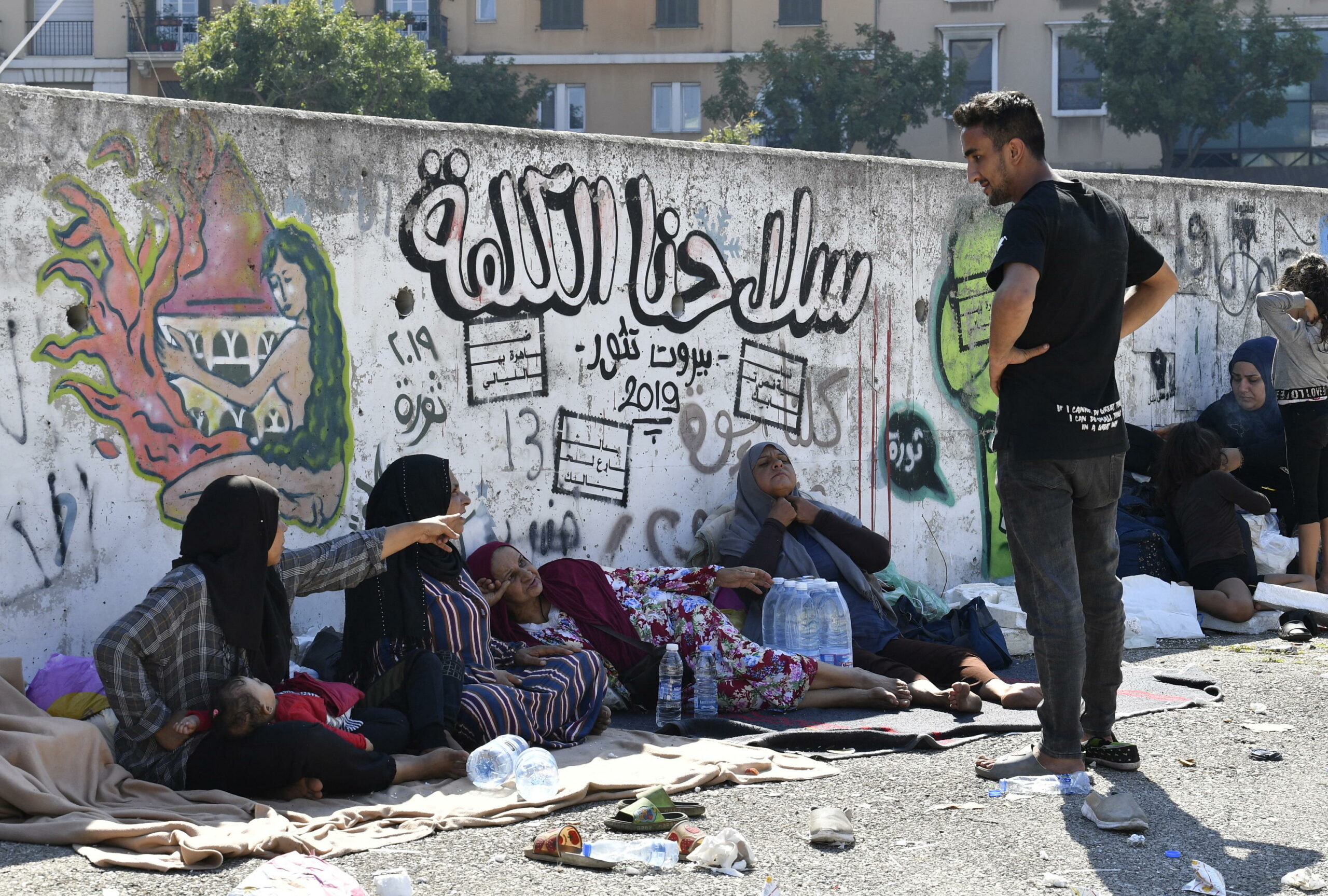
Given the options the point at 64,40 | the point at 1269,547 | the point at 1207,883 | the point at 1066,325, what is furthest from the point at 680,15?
the point at 1207,883

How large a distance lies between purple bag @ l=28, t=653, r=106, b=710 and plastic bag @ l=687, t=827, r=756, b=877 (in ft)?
7.20

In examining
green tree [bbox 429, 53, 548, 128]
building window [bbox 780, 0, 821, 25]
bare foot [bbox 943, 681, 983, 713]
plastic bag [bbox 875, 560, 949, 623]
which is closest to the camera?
bare foot [bbox 943, 681, 983, 713]

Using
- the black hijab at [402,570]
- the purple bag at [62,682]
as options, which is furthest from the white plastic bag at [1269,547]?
the purple bag at [62,682]

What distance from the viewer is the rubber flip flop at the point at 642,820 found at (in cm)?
378

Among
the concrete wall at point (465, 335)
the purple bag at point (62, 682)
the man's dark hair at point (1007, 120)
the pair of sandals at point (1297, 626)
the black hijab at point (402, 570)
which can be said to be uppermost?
the man's dark hair at point (1007, 120)

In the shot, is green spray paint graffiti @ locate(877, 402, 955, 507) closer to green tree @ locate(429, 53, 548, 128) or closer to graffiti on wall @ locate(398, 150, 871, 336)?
graffiti on wall @ locate(398, 150, 871, 336)

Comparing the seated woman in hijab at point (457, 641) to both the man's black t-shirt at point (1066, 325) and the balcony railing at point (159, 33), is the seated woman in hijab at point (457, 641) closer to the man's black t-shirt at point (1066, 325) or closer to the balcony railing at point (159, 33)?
the man's black t-shirt at point (1066, 325)

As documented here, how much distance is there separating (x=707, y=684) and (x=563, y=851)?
6.26ft

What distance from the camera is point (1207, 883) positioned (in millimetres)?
3289

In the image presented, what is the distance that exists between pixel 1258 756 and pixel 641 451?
3011 millimetres

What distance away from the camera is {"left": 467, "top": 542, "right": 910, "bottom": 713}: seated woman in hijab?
216 inches

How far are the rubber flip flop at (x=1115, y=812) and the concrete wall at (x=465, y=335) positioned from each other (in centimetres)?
302

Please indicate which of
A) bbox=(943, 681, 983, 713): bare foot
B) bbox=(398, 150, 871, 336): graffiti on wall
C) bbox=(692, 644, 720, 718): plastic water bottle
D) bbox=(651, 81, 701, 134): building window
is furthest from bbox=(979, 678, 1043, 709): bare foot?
bbox=(651, 81, 701, 134): building window

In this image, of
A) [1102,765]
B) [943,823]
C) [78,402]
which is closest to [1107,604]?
[1102,765]
